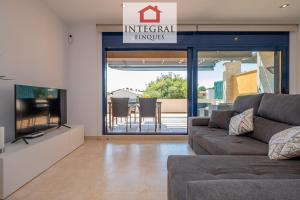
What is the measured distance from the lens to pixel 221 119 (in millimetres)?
3635

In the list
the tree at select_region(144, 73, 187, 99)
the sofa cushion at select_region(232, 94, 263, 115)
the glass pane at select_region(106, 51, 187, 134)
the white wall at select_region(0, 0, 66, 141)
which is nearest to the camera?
the white wall at select_region(0, 0, 66, 141)

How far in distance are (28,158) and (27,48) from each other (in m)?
1.65

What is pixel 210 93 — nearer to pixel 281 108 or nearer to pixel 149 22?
pixel 149 22

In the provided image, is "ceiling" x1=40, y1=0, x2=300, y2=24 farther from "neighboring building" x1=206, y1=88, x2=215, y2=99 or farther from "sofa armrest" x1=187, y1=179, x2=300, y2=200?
"sofa armrest" x1=187, y1=179, x2=300, y2=200

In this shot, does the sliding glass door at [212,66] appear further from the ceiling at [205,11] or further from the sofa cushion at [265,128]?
the sofa cushion at [265,128]

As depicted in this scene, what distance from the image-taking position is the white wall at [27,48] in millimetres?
2811

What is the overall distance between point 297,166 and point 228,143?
0.85 meters

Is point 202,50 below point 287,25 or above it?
below

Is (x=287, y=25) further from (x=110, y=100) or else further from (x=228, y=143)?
(x=110, y=100)

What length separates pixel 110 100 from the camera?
5629mm

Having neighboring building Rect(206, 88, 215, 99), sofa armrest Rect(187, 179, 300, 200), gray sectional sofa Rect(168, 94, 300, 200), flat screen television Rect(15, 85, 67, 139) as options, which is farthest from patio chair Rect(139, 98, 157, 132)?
sofa armrest Rect(187, 179, 300, 200)

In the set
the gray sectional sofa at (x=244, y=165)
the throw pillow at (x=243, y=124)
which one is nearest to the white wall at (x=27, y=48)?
the gray sectional sofa at (x=244, y=165)

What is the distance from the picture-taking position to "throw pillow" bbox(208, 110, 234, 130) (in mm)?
3580

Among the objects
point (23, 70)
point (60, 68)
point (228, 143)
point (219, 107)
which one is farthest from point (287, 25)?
point (23, 70)
